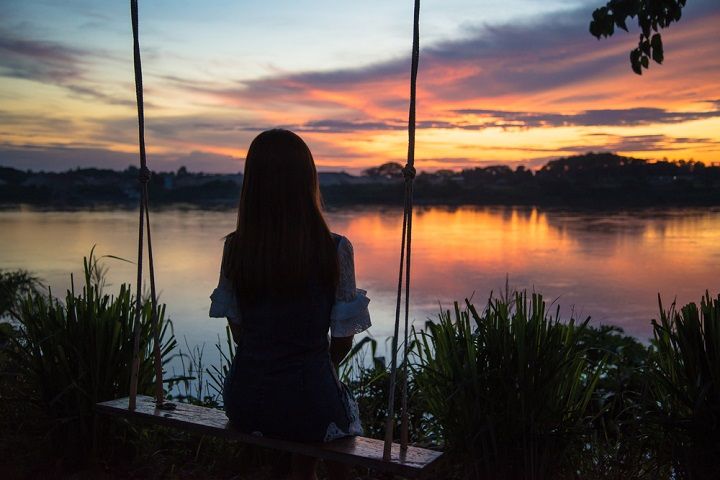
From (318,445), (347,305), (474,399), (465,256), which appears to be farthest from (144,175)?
(465,256)

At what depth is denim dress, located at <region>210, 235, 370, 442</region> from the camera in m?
2.12

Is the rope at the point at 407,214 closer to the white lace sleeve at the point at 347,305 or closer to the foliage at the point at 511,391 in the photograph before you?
the white lace sleeve at the point at 347,305

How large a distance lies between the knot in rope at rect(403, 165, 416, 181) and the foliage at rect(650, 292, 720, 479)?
1.13 meters

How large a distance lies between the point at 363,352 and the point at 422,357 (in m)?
1.24

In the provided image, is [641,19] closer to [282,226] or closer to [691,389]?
[691,389]

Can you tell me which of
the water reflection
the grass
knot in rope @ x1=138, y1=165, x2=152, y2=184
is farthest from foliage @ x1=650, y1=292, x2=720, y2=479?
the water reflection

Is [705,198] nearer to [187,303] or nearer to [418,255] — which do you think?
[418,255]

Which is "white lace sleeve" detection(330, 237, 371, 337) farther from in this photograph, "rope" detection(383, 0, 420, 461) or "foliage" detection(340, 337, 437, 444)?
"foliage" detection(340, 337, 437, 444)

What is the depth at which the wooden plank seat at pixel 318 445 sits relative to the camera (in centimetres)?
197

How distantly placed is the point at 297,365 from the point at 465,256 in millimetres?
17755

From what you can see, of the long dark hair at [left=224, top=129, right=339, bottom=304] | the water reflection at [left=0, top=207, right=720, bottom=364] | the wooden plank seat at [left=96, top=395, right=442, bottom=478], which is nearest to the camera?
the wooden plank seat at [left=96, top=395, right=442, bottom=478]

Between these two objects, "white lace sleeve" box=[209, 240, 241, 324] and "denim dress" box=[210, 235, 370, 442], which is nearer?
"denim dress" box=[210, 235, 370, 442]

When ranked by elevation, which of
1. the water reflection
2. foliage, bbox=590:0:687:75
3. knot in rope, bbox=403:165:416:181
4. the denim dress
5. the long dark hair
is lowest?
the water reflection

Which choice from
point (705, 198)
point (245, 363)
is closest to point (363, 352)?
point (245, 363)
